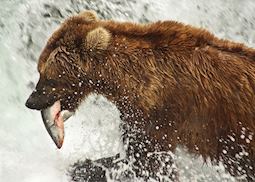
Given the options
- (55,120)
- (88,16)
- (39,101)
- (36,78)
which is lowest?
(36,78)

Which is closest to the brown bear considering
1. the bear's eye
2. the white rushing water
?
the bear's eye

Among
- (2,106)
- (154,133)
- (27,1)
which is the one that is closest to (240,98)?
(154,133)

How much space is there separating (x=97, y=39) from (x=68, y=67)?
0.38 meters

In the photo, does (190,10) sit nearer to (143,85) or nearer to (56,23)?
(56,23)

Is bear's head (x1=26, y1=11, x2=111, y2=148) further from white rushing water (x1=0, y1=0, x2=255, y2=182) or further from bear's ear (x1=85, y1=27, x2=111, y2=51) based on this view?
white rushing water (x1=0, y1=0, x2=255, y2=182)

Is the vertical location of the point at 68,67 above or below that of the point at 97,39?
below

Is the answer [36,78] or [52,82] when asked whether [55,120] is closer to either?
[52,82]

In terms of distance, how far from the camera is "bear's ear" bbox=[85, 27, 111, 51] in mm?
4910

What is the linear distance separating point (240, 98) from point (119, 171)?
1.47 m

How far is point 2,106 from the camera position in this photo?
22.4 feet

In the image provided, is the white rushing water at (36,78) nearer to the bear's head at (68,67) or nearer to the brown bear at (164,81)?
the brown bear at (164,81)

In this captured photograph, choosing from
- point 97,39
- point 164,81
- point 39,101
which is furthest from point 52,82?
point 164,81

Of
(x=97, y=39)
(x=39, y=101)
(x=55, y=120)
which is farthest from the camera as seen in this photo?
(x=55, y=120)

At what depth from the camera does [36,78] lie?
Answer: 713cm
